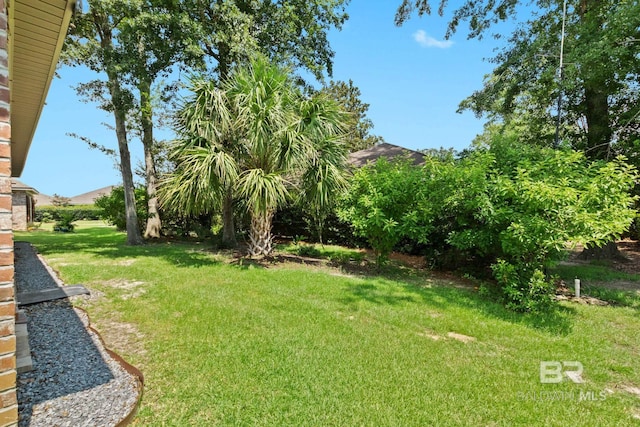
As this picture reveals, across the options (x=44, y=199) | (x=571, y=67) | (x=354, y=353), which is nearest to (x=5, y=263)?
(x=354, y=353)

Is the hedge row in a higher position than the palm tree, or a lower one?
lower

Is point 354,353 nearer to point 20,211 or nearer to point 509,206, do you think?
point 509,206

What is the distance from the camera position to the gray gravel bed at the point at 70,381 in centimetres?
221

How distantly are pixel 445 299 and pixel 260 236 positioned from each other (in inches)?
187

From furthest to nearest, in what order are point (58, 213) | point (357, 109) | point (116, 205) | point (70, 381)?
point (357, 109) < point (58, 213) < point (116, 205) < point (70, 381)

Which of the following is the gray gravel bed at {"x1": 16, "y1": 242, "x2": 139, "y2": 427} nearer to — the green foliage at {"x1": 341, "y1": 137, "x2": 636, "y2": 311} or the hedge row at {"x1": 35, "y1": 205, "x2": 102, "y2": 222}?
the green foliage at {"x1": 341, "y1": 137, "x2": 636, "y2": 311}

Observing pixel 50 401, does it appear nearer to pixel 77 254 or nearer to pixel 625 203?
pixel 625 203

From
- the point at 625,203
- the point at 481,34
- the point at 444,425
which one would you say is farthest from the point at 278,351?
Result: the point at 481,34

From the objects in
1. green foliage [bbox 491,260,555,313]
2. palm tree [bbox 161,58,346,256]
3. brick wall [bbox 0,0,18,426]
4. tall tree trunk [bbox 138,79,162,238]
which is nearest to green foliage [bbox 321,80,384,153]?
tall tree trunk [bbox 138,79,162,238]

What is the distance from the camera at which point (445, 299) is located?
546 centimetres
